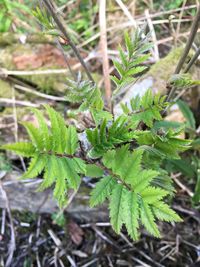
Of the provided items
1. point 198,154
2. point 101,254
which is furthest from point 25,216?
point 198,154

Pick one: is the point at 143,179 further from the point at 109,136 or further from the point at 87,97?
the point at 87,97

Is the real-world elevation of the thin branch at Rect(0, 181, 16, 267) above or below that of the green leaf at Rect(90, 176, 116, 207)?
below

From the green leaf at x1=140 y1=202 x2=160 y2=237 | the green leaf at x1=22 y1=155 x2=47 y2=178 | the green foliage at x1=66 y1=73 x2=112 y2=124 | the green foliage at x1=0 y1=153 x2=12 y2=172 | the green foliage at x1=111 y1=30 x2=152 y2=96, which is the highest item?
the green foliage at x1=111 y1=30 x2=152 y2=96

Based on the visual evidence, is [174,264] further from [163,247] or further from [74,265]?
[74,265]

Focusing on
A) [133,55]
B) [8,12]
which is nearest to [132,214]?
[133,55]

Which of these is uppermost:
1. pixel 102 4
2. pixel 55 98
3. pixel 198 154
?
pixel 102 4

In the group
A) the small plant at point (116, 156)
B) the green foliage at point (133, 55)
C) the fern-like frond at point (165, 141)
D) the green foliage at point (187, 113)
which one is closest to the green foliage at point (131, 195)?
the small plant at point (116, 156)

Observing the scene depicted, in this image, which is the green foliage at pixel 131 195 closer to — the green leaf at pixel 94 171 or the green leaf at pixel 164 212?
the green leaf at pixel 164 212

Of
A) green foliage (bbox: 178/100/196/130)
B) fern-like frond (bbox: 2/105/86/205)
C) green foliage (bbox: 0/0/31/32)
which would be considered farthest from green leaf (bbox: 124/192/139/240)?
green foliage (bbox: 0/0/31/32)

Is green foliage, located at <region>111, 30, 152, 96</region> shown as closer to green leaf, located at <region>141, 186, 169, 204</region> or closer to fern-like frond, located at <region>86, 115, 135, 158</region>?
fern-like frond, located at <region>86, 115, 135, 158</region>
